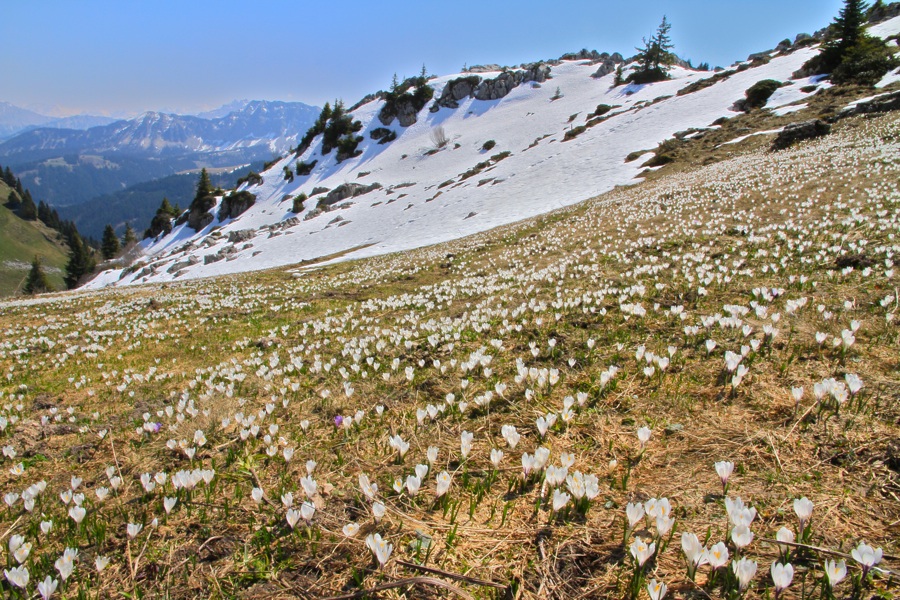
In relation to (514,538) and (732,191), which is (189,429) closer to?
(514,538)

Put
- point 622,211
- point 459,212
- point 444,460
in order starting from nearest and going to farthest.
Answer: point 444,460
point 622,211
point 459,212

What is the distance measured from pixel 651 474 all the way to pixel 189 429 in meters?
4.83

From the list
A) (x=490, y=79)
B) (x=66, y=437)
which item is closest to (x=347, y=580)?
(x=66, y=437)

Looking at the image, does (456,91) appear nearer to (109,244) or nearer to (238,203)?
(238,203)

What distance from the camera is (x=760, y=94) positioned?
4412 cm

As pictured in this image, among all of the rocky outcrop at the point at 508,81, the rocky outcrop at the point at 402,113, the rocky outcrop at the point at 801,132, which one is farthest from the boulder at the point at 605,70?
the rocky outcrop at the point at 801,132

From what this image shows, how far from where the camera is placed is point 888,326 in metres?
4.61

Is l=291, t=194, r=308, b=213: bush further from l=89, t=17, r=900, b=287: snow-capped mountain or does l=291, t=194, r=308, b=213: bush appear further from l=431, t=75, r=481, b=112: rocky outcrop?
l=431, t=75, r=481, b=112: rocky outcrop

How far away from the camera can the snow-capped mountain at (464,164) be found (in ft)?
139

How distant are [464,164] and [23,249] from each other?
18730 centimetres

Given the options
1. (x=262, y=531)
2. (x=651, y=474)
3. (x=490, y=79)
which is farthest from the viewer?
(x=490, y=79)

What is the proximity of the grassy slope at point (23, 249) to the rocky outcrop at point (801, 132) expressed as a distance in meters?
190

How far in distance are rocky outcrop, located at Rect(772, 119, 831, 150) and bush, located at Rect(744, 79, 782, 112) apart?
20.2 meters

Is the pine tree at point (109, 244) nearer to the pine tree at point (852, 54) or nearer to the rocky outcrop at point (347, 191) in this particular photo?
the rocky outcrop at point (347, 191)
